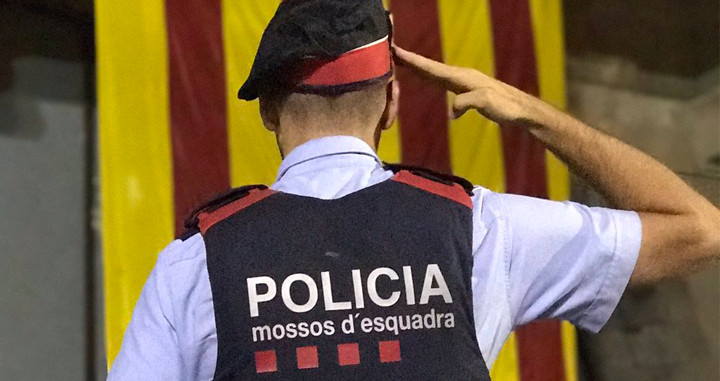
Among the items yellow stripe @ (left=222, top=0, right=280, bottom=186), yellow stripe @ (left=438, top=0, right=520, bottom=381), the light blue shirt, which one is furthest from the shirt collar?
yellow stripe @ (left=438, top=0, right=520, bottom=381)

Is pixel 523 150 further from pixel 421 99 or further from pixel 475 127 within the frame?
pixel 421 99

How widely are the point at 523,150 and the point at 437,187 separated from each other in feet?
2.67

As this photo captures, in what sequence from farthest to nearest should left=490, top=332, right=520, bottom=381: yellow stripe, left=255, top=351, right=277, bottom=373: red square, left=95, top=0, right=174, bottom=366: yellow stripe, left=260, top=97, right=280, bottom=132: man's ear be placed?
left=490, top=332, right=520, bottom=381: yellow stripe < left=95, top=0, right=174, bottom=366: yellow stripe < left=260, top=97, right=280, bottom=132: man's ear < left=255, top=351, right=277, bottom=373: red square

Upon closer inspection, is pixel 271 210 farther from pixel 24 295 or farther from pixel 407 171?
pixel 24 295

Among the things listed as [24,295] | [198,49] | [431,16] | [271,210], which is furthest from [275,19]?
[24,295]

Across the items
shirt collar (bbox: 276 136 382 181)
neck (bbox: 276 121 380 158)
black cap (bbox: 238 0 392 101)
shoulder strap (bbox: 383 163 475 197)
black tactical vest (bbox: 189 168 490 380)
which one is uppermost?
black cap (bbox: 238 0 392 101)

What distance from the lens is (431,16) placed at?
1.32 m

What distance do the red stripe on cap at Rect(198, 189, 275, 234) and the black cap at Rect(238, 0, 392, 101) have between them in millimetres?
99

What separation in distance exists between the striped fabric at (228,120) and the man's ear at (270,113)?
587 mm

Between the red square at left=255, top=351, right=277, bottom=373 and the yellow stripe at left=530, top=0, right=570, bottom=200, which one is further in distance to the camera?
the yellow stripe at left=530, top=0, right=570, bottom=200

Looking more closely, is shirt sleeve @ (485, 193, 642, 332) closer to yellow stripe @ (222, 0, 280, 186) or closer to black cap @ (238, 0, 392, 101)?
black cap @ (238, 0, 392, 101)

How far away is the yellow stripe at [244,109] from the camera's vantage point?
1.21 meters

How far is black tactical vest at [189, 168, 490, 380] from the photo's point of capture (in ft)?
1.71

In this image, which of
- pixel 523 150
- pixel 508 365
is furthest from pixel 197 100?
pixel 508 365
